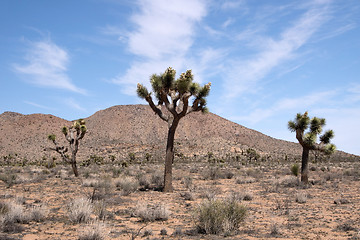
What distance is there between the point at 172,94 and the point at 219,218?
9.19m

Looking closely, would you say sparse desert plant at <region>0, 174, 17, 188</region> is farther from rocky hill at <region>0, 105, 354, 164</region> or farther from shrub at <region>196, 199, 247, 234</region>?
rocky hill at <region>0, 105, 354, 164</region>

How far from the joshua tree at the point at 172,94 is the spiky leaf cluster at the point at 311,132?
21.7 feet

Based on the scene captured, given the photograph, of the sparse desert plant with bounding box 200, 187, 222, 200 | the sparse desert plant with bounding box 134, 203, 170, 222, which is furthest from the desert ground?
the sparse desert plant with bounding box 200, 187, 222, 200

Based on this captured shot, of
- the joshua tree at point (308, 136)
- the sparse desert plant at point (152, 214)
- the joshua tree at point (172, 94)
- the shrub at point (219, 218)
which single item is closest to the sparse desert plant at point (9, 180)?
the joshua tree at point (172, 94)

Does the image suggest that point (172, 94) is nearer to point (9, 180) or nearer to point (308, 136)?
point (308, 136)

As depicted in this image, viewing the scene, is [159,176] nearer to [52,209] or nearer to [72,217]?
[52,209]

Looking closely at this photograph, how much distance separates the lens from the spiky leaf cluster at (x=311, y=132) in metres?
18.4

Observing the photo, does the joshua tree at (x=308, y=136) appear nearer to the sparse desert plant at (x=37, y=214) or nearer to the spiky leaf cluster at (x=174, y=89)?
the spiky leaf cluster at (x=174, y=89)

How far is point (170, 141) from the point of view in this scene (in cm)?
1567

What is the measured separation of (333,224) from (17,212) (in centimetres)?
906

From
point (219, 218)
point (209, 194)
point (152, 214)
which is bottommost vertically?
point (152, 214)

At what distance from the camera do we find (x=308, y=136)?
1823cm

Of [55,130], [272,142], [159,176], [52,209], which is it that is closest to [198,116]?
[272,142]

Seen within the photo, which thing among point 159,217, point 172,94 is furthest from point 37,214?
point 172,94
